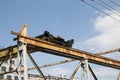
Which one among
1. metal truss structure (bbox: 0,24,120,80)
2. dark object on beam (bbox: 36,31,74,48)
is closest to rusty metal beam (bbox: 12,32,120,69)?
metal truss structure (bbox: 0,24,120,80)

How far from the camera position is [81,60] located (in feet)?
78.8

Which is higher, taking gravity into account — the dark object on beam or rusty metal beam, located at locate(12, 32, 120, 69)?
the dark object on beam

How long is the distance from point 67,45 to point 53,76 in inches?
2525

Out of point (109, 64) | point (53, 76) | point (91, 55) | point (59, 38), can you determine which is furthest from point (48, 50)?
point (53, 76)

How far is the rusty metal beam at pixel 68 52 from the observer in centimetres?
1941

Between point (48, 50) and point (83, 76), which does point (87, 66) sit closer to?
point (83, 76)

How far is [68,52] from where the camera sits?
22359 millimetres

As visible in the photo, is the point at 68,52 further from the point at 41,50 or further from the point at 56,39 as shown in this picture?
the point at 41,50

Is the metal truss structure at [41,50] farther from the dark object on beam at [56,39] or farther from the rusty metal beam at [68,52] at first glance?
the dark object on beam at [56,39]

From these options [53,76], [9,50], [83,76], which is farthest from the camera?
[53,76]

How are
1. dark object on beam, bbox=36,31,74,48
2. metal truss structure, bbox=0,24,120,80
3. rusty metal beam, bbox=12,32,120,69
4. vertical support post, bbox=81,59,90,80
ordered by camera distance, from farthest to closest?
vertical support post, bbox=81,59,90,80 → dark object on beam, bbox=36,31,74,48 → rusty metal beam, bbox=12,32,120,69 → metal truss structure, bbox=0,24,120,80

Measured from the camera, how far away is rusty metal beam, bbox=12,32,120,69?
19.4 m

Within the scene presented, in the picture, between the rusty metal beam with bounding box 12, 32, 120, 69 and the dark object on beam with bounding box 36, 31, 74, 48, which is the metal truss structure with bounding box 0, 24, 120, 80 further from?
the dark object on beam with bounding box 36, 31, 74, 48

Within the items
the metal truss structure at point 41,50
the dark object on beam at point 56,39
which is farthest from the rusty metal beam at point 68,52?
the dark object on beam at point 56,39
